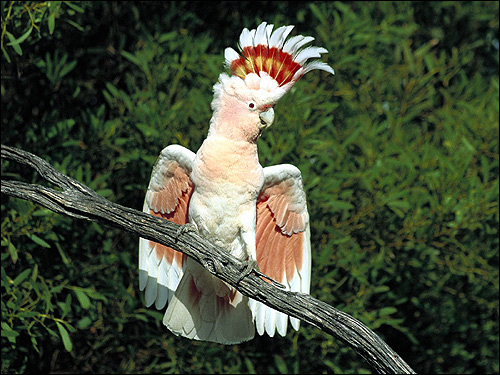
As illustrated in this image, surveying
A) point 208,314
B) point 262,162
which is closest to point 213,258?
point 208,314

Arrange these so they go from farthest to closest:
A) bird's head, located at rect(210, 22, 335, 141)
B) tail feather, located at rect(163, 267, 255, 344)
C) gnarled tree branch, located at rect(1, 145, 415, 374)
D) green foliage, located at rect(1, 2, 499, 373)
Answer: green foliage, located at rect(1, 2, 499, 373)
tail feather, located at rect(163, 267, 255, 344)
bird's head, located at rect(210, 22, 335, 141)
gnarled tree branch, located at rect(1, 145, 415, 374)

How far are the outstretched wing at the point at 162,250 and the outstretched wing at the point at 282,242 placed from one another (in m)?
0.24

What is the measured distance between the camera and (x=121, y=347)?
109 inches

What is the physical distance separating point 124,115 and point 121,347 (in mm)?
932

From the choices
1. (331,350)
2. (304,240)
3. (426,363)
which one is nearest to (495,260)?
(426,363)

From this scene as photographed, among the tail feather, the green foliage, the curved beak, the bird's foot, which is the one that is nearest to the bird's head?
the curved beak

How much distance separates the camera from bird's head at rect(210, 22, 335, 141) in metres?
1.79

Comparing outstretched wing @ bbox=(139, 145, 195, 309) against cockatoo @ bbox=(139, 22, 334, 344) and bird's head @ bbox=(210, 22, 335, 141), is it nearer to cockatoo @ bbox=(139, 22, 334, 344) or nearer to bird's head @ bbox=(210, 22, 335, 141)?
cockatoo @ bbox=(139, 22, 334, 344)

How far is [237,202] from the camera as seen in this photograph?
189 centimetres

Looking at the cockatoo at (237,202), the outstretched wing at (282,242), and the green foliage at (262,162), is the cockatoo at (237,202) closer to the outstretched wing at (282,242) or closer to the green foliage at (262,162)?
the outstretched wing at (282,242)

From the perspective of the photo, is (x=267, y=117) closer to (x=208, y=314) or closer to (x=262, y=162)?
(x=208, y=314)

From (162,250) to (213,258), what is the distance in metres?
0.43

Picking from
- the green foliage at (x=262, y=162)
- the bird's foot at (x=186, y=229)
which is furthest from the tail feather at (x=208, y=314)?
the green foliage at (x=262, y=162)

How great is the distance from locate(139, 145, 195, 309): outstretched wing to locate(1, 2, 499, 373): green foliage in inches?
12.7
